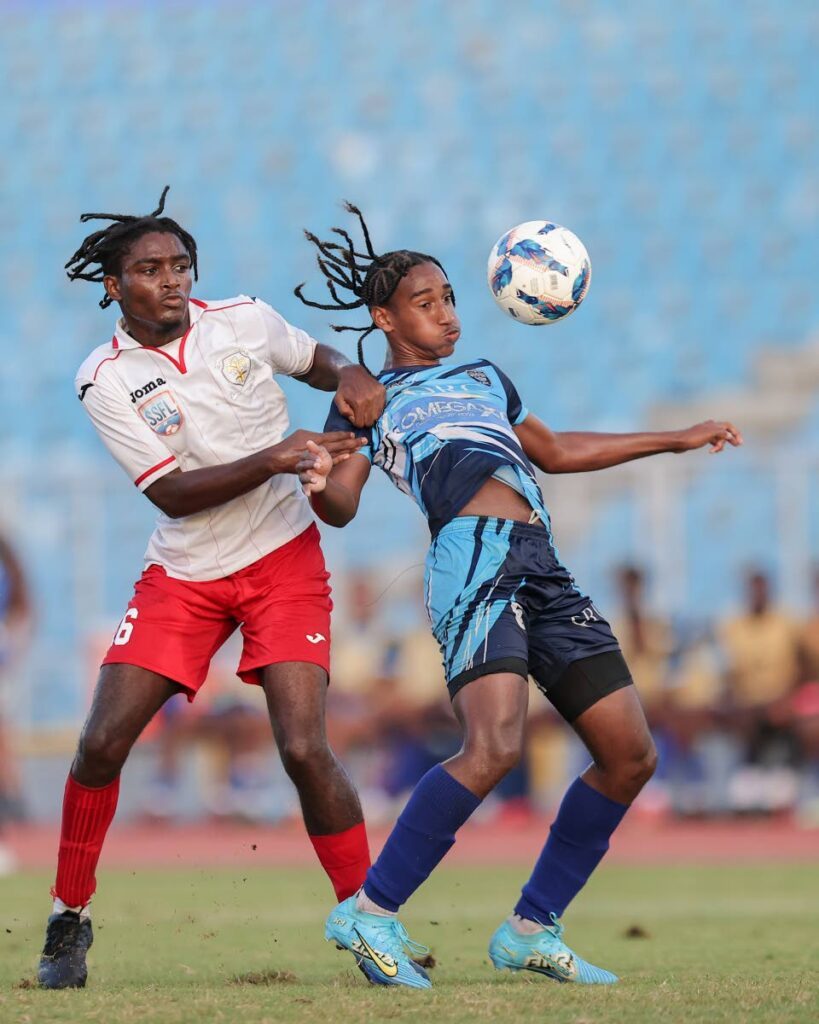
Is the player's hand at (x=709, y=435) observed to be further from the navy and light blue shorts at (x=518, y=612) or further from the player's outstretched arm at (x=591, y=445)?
the navy and light blue shorts at (x=518, y=612)

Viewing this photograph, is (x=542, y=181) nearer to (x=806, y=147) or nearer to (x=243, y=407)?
(x=806, y=147)

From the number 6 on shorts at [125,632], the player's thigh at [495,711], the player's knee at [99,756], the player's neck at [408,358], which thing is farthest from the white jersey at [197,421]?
the player's thigh at [495,711]

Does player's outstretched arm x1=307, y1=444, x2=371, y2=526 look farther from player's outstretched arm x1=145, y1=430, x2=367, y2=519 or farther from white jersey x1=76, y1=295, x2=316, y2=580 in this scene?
white jersey x1=76, y1=295, x2=316, y2=580

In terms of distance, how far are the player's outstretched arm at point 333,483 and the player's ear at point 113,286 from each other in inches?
36.8

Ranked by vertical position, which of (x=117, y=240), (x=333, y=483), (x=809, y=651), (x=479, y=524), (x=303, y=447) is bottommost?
(x=809, y=651)

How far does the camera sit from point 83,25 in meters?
24.0

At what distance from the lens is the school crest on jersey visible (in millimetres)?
5328

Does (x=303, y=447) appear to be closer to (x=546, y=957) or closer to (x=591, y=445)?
(x=591, y=445)

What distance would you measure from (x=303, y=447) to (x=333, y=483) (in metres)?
0.15

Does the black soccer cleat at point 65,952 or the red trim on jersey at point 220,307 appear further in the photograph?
the red trim on jersey at point 220,307

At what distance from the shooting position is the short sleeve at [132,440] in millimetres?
5176

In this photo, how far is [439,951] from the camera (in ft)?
20.6

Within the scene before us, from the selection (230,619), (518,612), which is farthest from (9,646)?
(518,612)

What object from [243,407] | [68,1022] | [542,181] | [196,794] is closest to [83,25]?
[542,181]
